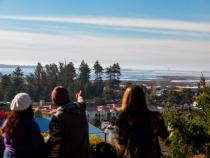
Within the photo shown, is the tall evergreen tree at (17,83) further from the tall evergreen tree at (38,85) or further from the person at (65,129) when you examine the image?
the person at (65,129)

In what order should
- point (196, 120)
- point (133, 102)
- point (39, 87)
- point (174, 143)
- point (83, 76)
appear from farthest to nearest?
point (83, 76)
point (39, 87)
point (196, 120)
point (174, 143)
point (133, 102)

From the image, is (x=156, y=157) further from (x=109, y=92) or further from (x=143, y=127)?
(x=109, y=92)

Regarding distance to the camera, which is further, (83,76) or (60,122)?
(83,76)

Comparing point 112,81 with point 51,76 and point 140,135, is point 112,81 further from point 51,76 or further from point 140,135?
point 140,135

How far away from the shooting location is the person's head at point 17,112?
460 cm

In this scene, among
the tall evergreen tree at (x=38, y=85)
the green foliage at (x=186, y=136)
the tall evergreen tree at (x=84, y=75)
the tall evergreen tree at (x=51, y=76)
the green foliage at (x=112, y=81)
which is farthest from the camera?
the green foliage at (x=112, y=81)

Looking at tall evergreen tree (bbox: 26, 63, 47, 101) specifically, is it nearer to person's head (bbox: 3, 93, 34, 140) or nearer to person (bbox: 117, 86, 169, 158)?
person's head (bbox: 3, 93, 34, 140)

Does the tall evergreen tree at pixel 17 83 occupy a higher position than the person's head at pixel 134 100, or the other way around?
the person's head at pixel 134 100

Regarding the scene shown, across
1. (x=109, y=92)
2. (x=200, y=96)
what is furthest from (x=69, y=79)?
(x=200, y=96)

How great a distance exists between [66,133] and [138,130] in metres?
0.65

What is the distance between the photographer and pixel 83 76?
73062 mm

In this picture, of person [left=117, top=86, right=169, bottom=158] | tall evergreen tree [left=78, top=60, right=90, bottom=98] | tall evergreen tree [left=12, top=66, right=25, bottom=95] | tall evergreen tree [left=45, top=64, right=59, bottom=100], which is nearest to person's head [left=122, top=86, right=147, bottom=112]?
person [left=117, top=86, right=169, bottom=158]

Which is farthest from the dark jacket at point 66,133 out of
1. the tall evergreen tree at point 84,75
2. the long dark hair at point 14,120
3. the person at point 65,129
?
the tall evergreen tree at point 84,75

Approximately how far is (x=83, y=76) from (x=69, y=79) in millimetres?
3973
